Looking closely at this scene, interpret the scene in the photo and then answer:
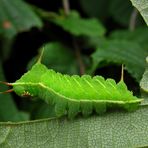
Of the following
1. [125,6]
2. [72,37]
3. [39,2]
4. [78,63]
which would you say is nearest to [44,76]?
[78,63]

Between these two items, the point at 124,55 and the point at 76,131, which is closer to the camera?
the point at 76,131

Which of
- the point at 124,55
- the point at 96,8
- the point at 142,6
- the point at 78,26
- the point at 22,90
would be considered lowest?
the point at 96,8

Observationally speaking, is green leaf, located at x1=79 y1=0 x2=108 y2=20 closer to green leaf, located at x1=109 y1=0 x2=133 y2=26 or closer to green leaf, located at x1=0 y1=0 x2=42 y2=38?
green leaf, located at x1=109 y1=0 x2=133 y2=26

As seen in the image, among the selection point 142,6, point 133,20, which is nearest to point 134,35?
point 133,20

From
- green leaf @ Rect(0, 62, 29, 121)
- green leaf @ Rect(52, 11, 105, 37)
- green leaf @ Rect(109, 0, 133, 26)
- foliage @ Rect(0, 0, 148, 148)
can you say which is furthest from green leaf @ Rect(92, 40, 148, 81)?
green leaf @ Rect(109, 0, 133, 26)

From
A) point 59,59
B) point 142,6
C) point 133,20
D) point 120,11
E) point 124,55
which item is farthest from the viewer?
point 120,11

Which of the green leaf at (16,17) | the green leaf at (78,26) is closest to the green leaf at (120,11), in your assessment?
the green leaf at (78,26)

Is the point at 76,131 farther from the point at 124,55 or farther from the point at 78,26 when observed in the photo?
the point at 78,26

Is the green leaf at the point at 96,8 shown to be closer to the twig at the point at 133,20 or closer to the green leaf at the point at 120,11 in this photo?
the green leaf at the point at 120,11
